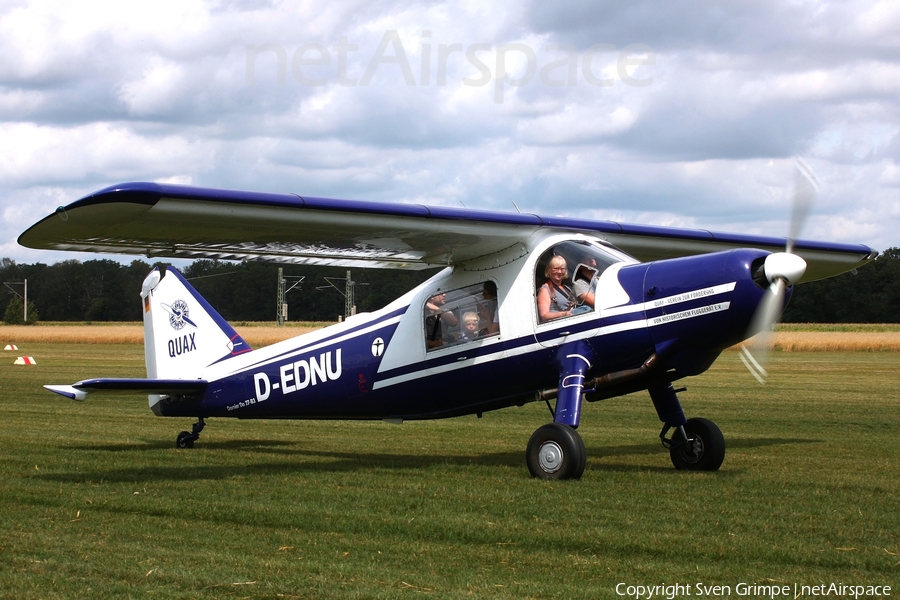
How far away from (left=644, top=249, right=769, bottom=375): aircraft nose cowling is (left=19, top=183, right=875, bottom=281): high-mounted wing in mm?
1812

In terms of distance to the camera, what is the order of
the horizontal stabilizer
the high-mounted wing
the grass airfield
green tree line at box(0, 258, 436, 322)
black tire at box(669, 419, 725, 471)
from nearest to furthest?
the grass airfield
the high-mounted wing
black tire at box(669, 419, 725, 471)
the horizontal stabilizer
green tree line at box(0, 258, 436, 322)

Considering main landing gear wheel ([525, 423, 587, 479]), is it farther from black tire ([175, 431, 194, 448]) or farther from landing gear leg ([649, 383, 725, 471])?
black tire ([175, 431, 194, 448])

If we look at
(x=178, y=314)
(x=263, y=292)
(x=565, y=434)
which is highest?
(x=263, y=292)

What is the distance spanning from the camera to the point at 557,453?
953 centimetres

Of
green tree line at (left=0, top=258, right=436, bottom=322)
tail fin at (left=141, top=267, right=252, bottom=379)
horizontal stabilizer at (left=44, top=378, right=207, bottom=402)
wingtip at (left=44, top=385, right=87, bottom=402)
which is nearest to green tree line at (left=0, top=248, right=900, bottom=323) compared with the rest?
green tree line at (left=0, top=258, right=436, bottom=322)

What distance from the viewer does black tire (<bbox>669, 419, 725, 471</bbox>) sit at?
10.6 metres

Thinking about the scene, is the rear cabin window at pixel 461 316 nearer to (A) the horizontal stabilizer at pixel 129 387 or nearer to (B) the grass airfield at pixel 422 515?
(B) the grass airfield at pixel 422 515

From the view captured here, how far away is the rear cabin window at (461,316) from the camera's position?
11.0 meters

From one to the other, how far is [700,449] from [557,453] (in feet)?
6.88

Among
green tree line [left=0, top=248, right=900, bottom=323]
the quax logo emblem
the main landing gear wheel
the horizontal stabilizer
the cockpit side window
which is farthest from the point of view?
green tree line [left=0, top=248, right=900, bottom=323]

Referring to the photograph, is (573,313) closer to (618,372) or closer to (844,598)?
(618,372)

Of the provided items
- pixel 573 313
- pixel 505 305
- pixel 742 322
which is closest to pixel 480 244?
pixel 505 305

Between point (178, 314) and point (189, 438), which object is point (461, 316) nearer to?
point (189, 438)

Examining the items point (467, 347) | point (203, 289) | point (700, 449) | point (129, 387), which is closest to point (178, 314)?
point (129, 387)
